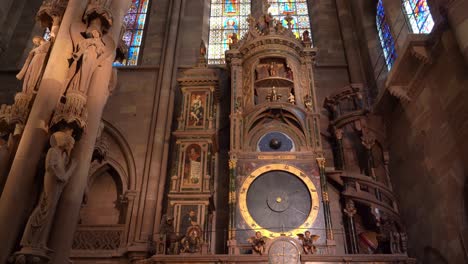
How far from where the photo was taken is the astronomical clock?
7.36 m

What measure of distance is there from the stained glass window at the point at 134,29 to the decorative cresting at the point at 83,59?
7.03 metres

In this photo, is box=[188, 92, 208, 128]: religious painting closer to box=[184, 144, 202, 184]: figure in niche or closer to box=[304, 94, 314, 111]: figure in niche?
box=[184, 144, 202, 184]: figure in niche

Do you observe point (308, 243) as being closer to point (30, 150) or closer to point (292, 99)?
point (292, 99)

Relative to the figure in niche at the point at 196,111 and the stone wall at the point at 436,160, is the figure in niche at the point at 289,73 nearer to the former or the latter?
the figure in niche at the point at 196,111

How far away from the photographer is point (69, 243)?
3740 millimetres

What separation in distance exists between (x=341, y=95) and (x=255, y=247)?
482cm

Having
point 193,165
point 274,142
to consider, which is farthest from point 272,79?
point 193,165

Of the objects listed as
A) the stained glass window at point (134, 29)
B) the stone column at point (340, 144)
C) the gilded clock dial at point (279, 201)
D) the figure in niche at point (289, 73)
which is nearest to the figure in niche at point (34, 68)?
the gilded clock dial at point (279, 201)

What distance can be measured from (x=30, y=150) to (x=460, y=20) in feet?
20.5

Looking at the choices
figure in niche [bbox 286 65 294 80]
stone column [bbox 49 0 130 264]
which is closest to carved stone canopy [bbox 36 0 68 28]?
stone column [bbox 49 0 130 264]

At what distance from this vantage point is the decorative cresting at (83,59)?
4.08 m

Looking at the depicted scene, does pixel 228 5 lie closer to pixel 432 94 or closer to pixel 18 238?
pixel 432 94

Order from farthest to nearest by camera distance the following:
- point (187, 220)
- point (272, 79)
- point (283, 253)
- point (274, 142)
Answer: point (272, 79) < point (274, 142) < point (187, 220) < point (283, 253)

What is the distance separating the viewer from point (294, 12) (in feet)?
42.9
